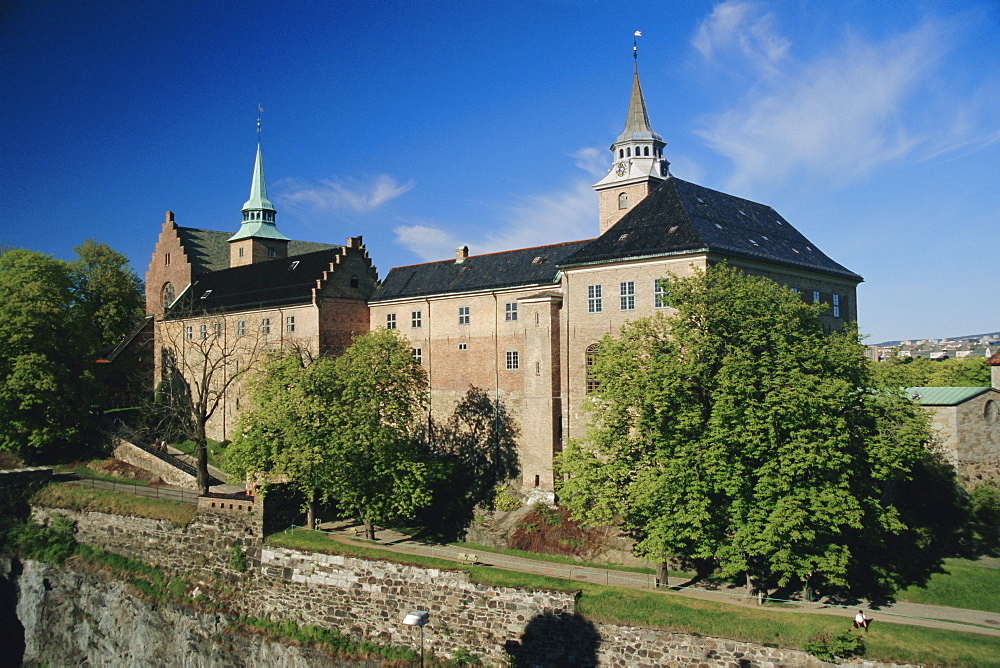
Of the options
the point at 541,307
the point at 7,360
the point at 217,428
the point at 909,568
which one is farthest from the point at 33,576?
the point at 909,568

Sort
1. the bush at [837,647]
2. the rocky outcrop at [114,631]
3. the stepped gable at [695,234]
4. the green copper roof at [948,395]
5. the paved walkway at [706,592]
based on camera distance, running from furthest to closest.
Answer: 1. the stepped gable at [695,234]
2. the green copper roof at [948,395]
3. the rocky outcrop at [114,631]
4. the paved walkway at [706,592]
5. the bush at [837,647]

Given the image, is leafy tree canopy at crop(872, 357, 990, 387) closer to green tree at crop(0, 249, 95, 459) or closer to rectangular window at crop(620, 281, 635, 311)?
rectangular window at crop(620, 281, 635, 311)

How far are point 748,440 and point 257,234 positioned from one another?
4760 centimetres

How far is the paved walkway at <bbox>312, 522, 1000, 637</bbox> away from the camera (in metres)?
22.1

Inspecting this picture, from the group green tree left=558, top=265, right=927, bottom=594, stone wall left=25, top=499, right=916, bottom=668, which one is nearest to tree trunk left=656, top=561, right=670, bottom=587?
green tree left=558, top=265, right=927, bottom=594

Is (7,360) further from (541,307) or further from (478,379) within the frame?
→ (541,307)

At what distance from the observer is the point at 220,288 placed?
5394cm

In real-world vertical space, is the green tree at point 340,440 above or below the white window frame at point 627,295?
below

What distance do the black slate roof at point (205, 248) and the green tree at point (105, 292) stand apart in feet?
22.9

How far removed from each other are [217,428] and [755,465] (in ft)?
123

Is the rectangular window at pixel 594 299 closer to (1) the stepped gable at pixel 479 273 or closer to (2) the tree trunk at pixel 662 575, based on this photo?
(1) the stepped gable at pixel 479 273

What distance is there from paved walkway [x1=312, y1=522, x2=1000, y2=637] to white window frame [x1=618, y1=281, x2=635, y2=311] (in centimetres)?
1128

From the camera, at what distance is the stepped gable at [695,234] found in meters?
31.9

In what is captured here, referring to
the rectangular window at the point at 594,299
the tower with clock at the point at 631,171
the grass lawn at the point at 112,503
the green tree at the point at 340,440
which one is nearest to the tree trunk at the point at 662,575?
the green tree at the point at 340,440
